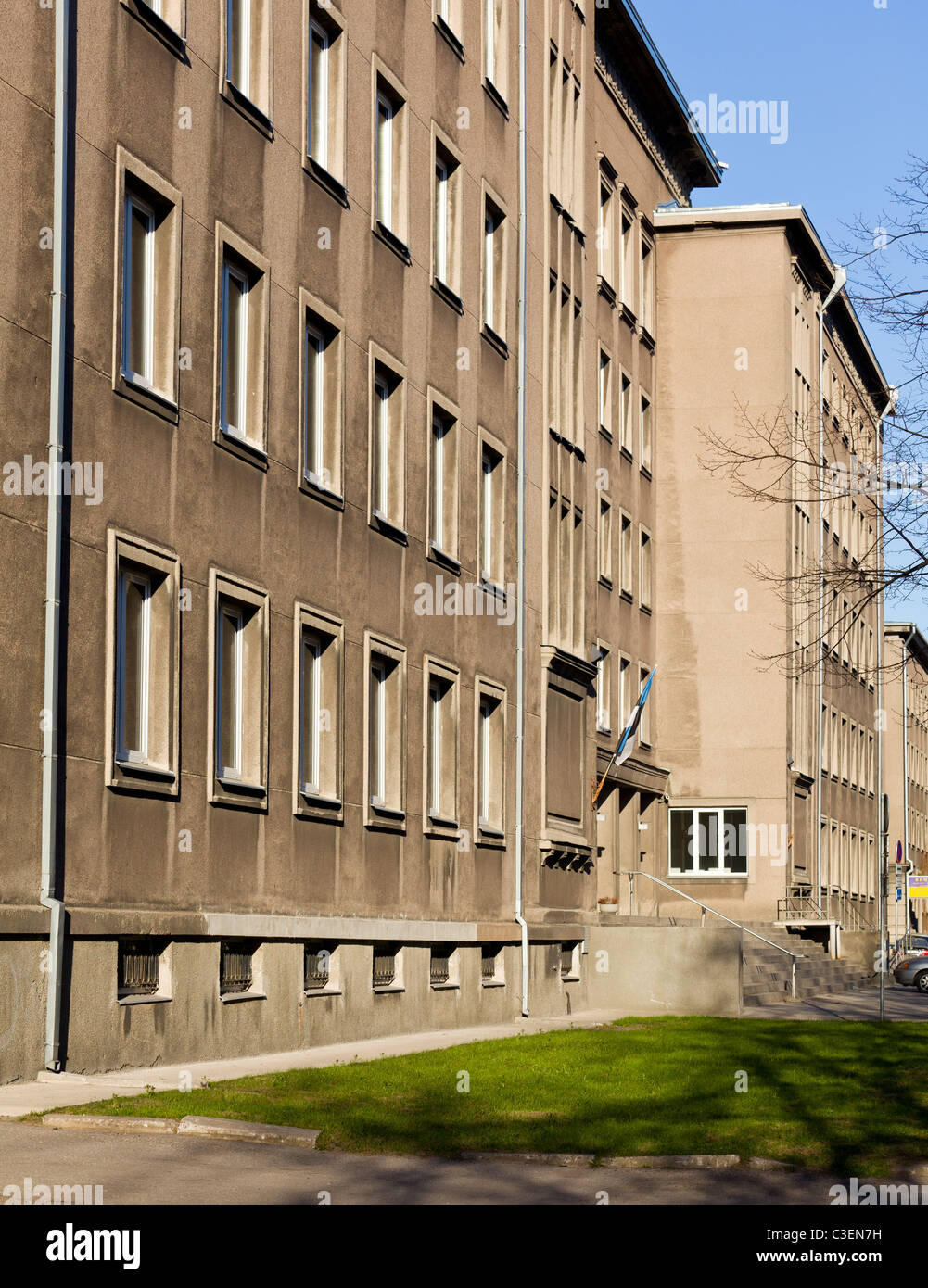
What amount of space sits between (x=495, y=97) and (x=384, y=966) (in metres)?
14.0

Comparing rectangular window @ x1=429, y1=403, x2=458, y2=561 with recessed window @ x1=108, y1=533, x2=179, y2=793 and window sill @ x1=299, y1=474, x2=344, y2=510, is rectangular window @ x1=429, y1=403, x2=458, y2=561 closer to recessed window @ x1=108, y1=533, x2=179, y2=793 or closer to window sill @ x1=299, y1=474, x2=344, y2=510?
window sill @ x1=299, y1=474, x2=344, y2=510

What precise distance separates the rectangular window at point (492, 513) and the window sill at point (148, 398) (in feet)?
36.5

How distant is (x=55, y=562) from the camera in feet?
50.1

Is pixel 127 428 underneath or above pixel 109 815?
above

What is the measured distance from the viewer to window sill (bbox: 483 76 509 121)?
28875mm

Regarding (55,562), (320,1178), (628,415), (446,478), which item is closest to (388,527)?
(446,478)

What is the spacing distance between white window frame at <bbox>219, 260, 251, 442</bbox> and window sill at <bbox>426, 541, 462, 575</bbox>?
5855 millimetres

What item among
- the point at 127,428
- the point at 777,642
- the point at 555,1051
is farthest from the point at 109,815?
the point at 777,642

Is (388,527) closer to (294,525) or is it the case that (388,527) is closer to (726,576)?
(294,525)

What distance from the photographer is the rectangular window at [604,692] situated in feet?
135

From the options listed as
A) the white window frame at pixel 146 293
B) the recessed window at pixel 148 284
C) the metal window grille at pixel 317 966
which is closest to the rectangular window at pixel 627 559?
the metal window grille at pixel 317 966

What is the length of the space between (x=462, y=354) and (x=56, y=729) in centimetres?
1346

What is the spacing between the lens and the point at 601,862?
42.1 meters
